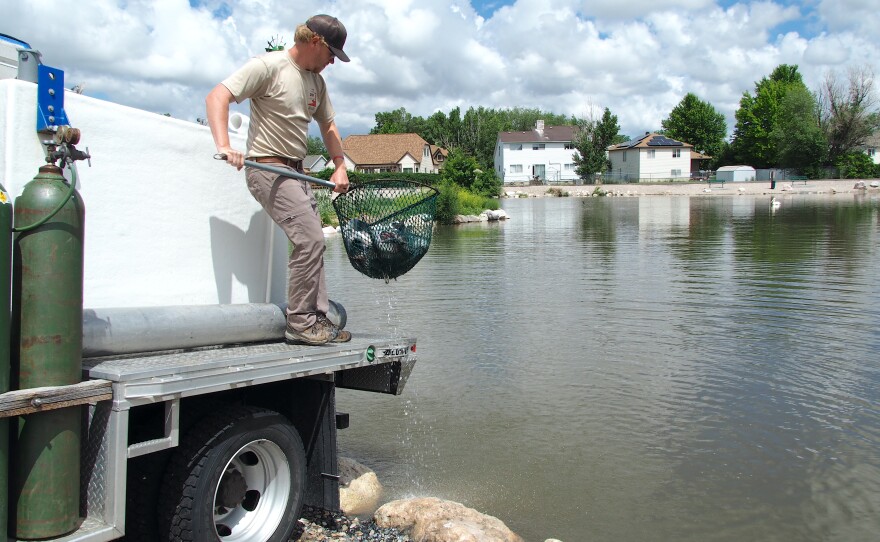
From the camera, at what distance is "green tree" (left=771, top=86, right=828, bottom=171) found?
290 feet

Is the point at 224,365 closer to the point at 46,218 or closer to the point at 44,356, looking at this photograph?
the point at 44,356

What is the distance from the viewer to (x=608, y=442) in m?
7.11

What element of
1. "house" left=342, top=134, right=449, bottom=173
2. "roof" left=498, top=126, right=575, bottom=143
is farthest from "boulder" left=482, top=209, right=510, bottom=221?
"roof" left=498, top=126, right=575, bottom=143

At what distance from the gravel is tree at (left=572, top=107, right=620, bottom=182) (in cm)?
9142

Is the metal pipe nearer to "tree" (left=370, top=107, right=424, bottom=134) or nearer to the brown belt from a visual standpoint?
the brown belt

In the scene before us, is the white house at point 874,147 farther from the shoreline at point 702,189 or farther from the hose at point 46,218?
the hose at point 46,218

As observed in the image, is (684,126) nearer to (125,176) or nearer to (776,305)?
(776,305)

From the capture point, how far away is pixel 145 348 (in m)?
3.93

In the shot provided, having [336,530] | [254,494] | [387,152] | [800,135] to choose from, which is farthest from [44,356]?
[387,152]

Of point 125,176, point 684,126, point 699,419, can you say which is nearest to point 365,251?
point 125,176

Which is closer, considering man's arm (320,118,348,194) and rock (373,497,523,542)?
rock (373,497,523,542)

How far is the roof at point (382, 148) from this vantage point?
330ft

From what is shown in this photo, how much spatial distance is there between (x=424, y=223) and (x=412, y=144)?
327ft

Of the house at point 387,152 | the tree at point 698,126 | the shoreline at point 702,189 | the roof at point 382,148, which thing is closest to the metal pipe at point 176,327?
the shoreline at point 702,189
